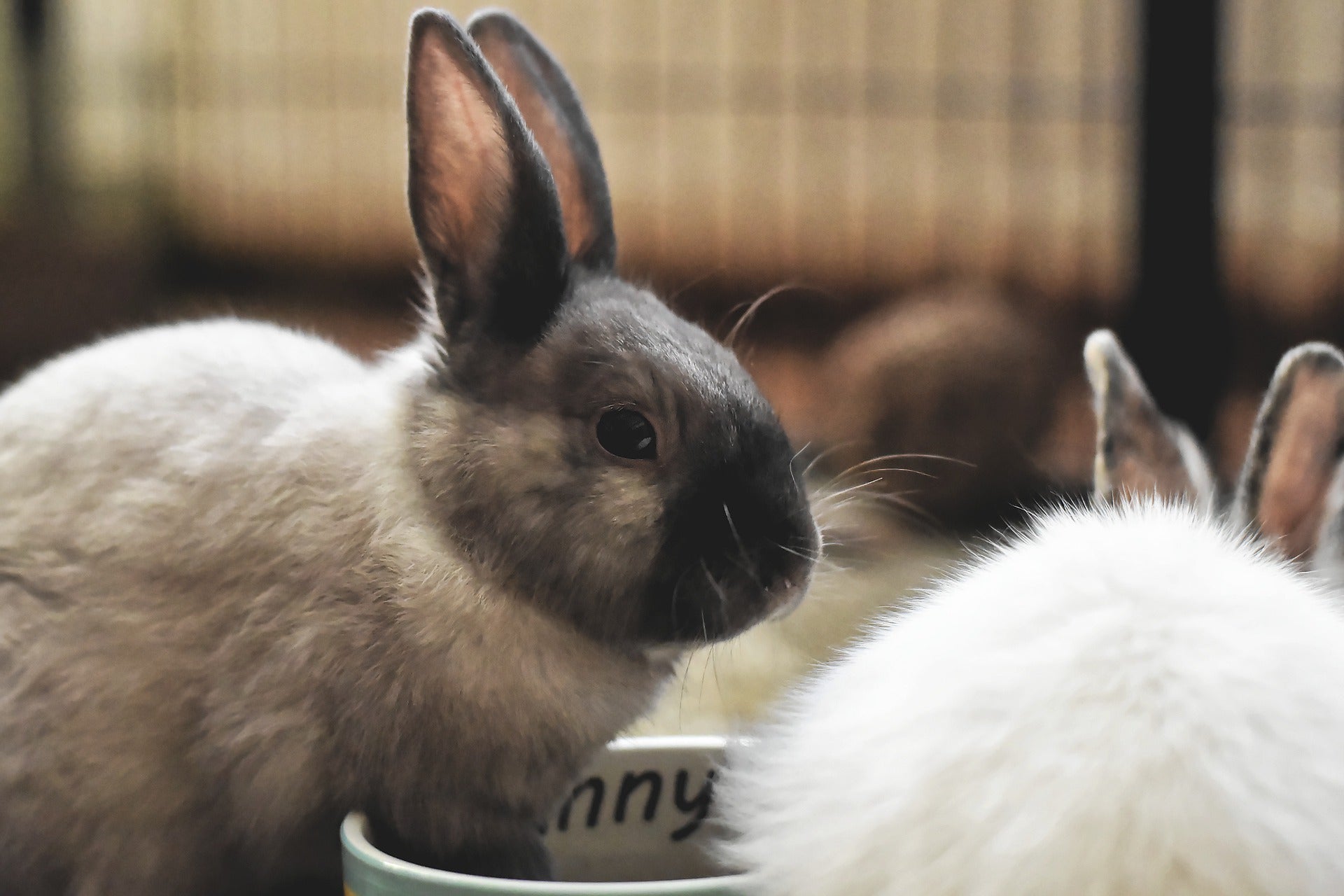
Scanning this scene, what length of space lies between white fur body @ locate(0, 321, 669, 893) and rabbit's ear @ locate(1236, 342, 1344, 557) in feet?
1.36

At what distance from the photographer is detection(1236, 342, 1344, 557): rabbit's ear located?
834 mm

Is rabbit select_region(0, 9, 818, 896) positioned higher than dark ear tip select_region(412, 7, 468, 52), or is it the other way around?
dark ear tip select_region(412, 7, 468, 52)

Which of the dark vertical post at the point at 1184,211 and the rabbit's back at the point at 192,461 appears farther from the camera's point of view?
the dark vertical post at the point at 1184,211

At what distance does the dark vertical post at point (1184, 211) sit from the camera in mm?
1843

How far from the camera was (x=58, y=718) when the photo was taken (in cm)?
70

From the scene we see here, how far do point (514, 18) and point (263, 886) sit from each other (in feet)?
1.70

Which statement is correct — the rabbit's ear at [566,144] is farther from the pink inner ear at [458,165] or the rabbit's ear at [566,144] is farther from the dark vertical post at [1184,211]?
the dark vertical post at [1184,211]

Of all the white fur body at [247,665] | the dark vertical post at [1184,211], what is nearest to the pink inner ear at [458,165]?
the white fur body at [247,665]

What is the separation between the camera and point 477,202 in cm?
71

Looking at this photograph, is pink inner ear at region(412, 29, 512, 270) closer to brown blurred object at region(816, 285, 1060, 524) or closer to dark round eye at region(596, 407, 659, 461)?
dark round eye at region(596, 407, 659, 461)

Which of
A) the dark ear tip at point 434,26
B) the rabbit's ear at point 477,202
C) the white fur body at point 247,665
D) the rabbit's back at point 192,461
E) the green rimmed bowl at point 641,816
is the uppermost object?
the dark ear tip at point 434,26

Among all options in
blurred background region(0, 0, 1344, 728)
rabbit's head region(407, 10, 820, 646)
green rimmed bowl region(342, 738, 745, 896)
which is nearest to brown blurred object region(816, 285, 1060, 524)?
blurred background region(0, 0, 1344, 728)

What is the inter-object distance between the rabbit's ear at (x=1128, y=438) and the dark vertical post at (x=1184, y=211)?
3.18ft

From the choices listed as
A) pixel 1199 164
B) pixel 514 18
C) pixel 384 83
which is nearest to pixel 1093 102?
pixel 1199 164
